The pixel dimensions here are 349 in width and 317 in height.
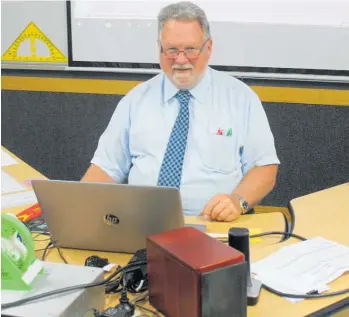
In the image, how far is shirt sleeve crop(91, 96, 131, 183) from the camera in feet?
6.50

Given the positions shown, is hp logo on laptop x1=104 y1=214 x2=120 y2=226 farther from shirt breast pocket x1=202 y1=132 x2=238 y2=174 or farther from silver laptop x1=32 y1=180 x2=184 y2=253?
shirt breast pocket x1=202 y1=132 x2=238 y2=174

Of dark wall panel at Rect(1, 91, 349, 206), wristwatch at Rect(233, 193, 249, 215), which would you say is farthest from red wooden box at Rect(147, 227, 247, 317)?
dark wall panel at Rect(1, 91, 349, 206)

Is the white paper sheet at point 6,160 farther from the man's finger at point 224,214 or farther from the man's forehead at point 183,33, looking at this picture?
the man's finger at point 224,214

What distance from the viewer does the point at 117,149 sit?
1.99 metres

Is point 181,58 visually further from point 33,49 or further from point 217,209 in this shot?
point 33,49

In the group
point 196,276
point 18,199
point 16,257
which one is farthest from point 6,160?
point 196,276

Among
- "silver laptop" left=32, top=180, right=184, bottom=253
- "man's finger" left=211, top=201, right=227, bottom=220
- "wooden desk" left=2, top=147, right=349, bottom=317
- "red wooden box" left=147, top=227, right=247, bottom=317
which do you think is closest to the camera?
"red wooden box" left=147, top=227, right=247, bottom=317

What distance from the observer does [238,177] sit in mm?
1952

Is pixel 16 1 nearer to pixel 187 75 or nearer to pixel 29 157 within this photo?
pixel 29 157

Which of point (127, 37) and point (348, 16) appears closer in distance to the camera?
point (348, 16)

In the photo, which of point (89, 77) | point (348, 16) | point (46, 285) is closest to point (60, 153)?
point (89, 77)

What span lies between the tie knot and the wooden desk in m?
0.55

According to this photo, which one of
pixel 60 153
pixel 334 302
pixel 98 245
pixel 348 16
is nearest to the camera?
pixel 334 302

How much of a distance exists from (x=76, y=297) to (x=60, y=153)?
6.74 ft
